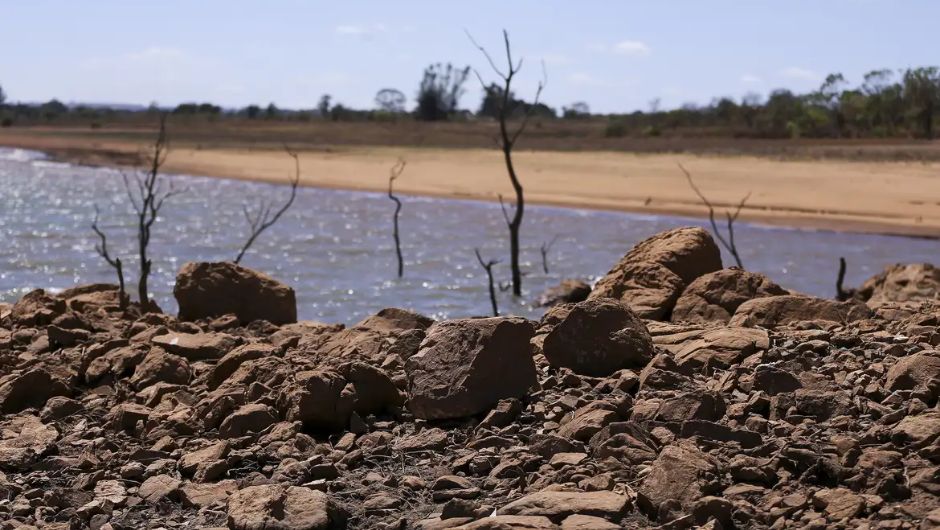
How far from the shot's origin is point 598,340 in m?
6.19

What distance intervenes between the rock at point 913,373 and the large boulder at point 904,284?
24.1 ft

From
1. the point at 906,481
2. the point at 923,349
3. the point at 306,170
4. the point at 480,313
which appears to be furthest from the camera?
the point at 306,170

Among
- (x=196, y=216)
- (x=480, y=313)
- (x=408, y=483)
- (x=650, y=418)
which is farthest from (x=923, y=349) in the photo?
(x=196, y=216)

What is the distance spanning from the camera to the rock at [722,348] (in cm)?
607

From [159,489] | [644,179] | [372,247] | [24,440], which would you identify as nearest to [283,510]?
[159,489]

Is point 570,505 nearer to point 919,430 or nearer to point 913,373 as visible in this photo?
point 919,430

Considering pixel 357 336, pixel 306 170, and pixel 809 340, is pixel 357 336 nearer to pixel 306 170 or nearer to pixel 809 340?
pixel 809 340

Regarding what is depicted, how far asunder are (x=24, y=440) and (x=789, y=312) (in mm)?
4405

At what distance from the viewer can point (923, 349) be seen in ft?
19.9

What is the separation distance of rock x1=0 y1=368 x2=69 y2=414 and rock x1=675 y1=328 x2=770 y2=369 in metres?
3.38

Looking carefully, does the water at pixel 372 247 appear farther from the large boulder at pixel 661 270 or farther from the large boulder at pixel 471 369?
the large boulder at pixel 471 369

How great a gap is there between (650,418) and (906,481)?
1.15 meters

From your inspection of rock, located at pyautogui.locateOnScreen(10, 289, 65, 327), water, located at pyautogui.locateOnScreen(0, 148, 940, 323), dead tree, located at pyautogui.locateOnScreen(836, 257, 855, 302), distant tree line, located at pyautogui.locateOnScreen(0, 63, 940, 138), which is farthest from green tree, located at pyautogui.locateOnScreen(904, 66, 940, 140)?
rock, located at pyautogui.locateOnScreen(10, 289, 65, 327)

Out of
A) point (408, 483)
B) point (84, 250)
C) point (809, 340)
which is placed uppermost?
point (809, 340)
